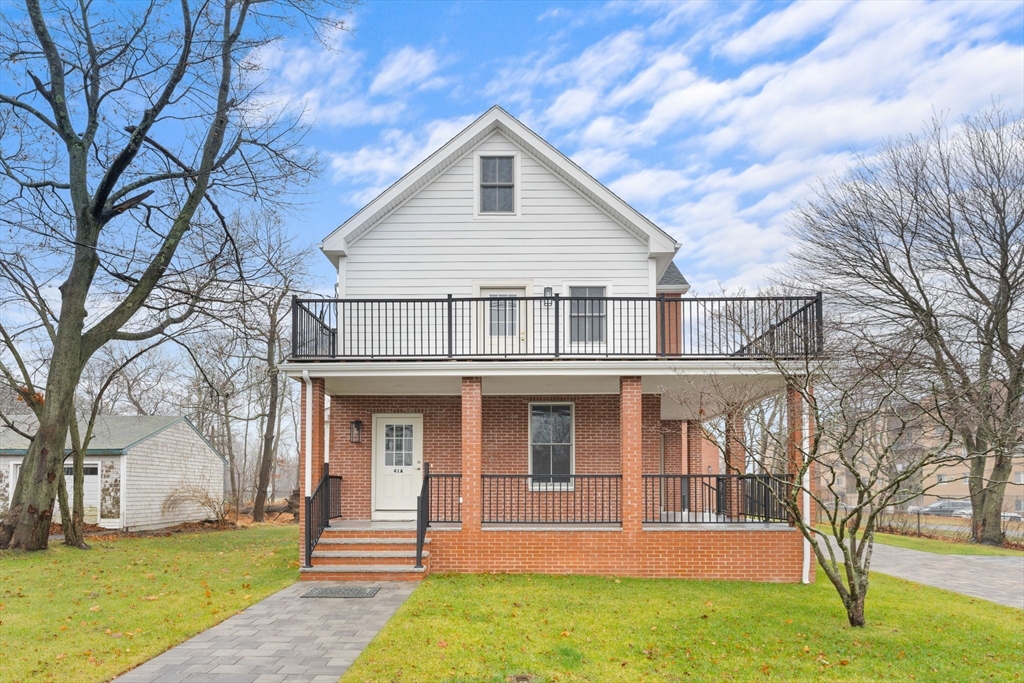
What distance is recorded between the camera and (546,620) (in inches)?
333

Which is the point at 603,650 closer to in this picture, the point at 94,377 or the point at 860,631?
the point at 860,631

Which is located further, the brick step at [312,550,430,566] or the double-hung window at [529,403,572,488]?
Result: the double-hung window at [529,403,572,488]

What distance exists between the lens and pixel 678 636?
781 centimetres

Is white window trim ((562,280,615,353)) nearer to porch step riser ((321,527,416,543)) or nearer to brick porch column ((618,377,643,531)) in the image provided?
brick porch column ((618,377,643,531))

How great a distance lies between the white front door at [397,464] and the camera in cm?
1435

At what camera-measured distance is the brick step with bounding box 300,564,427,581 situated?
1119 centimetres

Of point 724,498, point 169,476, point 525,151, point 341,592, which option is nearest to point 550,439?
point 724,498

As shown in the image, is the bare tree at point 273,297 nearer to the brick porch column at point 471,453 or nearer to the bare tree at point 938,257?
the brick porch column at point 471,453

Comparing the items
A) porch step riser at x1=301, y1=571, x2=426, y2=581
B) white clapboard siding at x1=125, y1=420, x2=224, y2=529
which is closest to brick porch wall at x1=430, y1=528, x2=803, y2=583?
porch step riser at x1=301, y1=571, x2=426, y2=581

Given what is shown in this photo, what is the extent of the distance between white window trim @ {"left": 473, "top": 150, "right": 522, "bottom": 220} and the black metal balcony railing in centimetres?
178

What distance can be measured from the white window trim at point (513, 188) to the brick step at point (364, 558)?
666 cm

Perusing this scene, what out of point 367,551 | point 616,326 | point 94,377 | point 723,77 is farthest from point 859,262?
point 94,377

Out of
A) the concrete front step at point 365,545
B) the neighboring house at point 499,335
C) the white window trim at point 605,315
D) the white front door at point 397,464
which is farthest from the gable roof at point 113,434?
the white window trim at point 605,315

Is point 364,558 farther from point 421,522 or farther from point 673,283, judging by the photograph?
point 673,283
